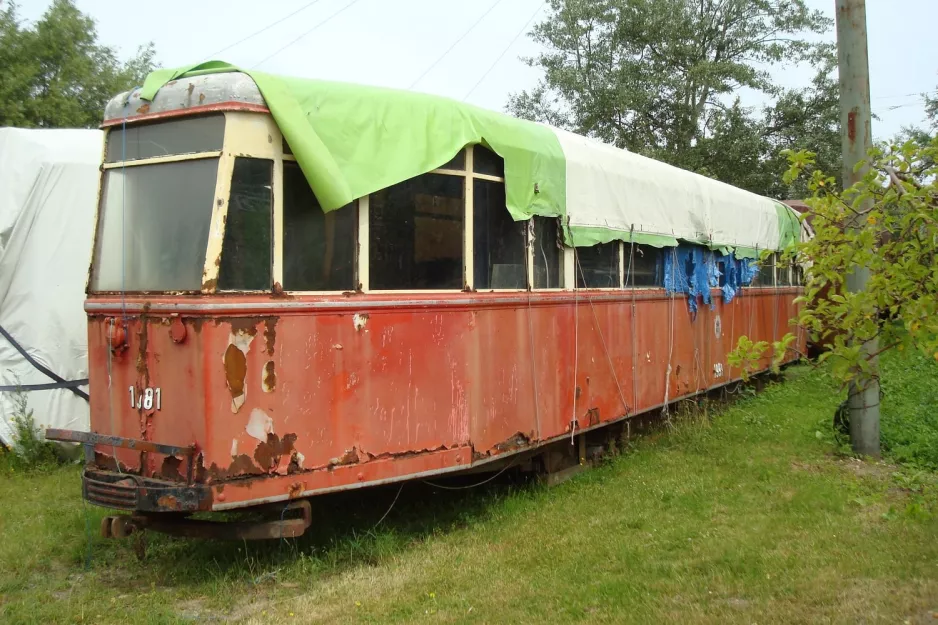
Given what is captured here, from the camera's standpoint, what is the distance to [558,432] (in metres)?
7.08

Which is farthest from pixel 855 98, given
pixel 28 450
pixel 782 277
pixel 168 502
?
pixel 28 450

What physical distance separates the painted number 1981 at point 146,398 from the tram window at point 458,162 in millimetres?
2469

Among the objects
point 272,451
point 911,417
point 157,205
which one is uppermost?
point 157,205

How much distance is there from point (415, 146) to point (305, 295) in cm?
130

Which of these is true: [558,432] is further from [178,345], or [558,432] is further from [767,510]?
[178,345]

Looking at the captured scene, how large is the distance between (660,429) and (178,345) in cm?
647

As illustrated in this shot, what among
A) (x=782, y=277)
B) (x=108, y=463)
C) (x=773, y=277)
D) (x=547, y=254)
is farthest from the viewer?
(x=782, y=277)

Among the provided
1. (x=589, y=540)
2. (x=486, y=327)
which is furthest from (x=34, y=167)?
(x=589, y=540)

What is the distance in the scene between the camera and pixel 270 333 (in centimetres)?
495

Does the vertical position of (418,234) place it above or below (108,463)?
Result: above

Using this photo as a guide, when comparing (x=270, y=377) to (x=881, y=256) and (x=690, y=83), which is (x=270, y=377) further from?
(x=690, y=83)

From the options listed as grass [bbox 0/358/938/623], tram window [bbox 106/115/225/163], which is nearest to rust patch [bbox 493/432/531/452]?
grass [bbox 0/358/938/623]

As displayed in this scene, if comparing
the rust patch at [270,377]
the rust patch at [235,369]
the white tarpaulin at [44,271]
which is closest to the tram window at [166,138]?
the rust patch at [235,369]

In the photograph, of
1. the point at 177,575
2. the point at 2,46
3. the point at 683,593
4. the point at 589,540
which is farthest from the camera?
the point at 2,46
